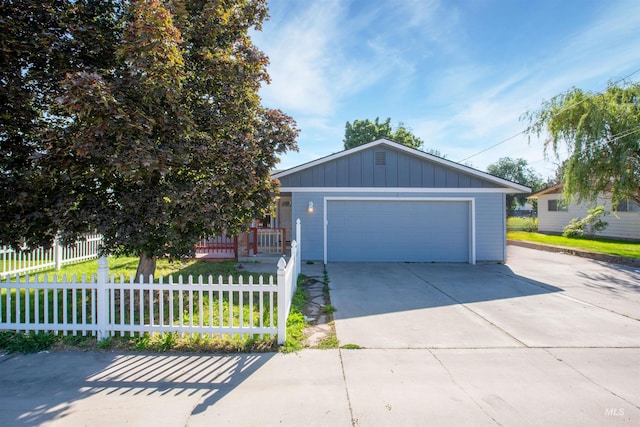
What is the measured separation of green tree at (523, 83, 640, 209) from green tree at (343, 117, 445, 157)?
18.9m

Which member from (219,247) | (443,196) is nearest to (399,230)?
(443,196)

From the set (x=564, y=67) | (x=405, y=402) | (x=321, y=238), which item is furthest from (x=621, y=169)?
(x=405, y=402)

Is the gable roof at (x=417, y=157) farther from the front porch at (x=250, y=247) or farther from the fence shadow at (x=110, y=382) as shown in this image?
the fence shadow at (x=110, y=382)

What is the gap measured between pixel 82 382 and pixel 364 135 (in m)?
31.0

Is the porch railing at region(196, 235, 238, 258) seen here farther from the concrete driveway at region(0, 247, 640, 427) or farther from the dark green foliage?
the dark green foliage

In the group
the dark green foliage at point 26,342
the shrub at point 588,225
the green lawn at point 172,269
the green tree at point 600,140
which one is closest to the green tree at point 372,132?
the shrub at point 588,225

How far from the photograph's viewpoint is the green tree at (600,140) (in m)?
11.0

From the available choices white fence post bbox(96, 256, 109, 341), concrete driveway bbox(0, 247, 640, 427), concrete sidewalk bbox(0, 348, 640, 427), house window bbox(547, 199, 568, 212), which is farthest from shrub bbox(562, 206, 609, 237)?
white fence post bbox(96, 256, 109, 341)

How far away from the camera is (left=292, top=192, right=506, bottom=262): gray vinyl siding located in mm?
10469

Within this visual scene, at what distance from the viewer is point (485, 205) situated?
1051 cm

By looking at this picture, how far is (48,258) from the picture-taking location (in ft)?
28.9

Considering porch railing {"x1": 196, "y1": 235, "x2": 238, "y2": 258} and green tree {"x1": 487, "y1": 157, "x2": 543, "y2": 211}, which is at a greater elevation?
green tree {"x1": 487, "y1": 157, "x2": 543, "y2": 211}

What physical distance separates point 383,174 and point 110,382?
9.00 m

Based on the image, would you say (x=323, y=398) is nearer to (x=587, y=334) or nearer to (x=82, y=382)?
(x=82, y=382)
